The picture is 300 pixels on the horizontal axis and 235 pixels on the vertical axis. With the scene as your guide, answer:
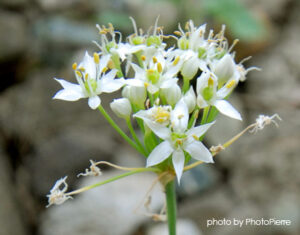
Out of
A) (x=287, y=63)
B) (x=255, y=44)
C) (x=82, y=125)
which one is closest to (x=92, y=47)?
(x=82, y=125)

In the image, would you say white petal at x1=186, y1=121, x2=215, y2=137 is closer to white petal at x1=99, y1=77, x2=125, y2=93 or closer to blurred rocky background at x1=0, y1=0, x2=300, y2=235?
white petal at x1=99, y1=77, x2=125, y2=93

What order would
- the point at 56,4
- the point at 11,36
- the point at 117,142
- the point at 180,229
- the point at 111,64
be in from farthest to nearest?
1. the point at 56,4
2. the point at 11,36
3. the point at 117,142
4. the point at 180,229
5. the point at 111,64

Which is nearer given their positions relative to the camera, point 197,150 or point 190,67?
point 197,150

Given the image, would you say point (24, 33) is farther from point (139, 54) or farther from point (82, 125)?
point (139, 54)

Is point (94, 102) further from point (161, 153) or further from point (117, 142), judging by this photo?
point (117, 142)

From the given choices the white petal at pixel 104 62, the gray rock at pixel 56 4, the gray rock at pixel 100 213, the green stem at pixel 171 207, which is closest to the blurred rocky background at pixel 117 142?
the gray rock at pixel 100 213

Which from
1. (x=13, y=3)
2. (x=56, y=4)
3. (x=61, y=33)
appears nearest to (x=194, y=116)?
(x=13, y=3)

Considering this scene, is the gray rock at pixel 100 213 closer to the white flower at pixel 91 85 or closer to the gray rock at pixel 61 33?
the white flower at pixel 91 85
